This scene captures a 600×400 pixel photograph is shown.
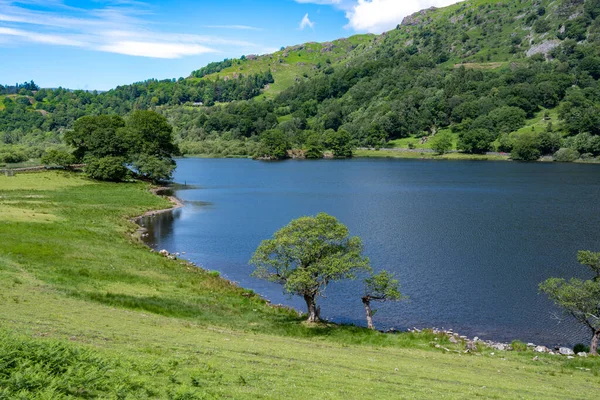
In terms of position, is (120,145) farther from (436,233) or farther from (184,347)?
(184,347)

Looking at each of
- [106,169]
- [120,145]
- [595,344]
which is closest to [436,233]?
[595,344]

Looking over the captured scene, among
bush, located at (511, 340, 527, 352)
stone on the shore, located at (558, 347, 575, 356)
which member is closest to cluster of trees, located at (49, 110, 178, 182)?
bush, located at (511, 340, 527, 352)

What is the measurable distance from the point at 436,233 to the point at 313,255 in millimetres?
44876

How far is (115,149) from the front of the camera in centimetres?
13738

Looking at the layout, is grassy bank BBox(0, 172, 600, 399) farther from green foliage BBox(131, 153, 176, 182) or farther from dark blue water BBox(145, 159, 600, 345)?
green foliage BBox(131, 153, 176, 182)

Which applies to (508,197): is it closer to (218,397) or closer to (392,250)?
(392,250)

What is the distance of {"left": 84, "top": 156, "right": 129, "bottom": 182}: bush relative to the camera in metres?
129

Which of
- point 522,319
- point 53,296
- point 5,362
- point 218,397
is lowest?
point 522,319

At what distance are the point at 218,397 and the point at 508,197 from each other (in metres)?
113

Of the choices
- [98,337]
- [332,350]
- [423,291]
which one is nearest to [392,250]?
[423,291]

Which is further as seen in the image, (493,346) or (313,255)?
(313,255)

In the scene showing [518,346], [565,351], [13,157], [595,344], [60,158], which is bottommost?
[565,351]

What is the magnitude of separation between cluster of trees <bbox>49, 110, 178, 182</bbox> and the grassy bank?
69272mm

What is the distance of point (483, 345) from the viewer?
39.8 meters
